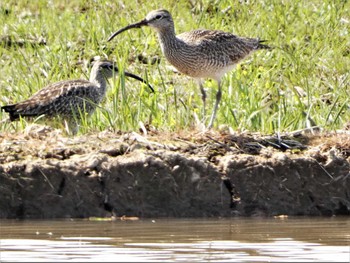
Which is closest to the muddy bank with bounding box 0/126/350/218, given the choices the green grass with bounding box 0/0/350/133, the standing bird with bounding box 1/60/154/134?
the green grass with bounding box 0/0/350/133

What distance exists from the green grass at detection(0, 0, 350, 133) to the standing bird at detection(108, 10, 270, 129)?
0.79 feet

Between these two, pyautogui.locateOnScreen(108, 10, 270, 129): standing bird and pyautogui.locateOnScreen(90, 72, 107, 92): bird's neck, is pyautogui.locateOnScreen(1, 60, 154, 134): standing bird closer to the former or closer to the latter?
pyautogui.locateOnScreen(90, 72, 107, 92): bird's neck

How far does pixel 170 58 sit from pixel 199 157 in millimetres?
3208

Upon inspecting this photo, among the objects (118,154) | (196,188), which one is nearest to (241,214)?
(196,188)

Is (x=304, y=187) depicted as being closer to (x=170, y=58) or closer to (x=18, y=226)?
(x=18, y=226)

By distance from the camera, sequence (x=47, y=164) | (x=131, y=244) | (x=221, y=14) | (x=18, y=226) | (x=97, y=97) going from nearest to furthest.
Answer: (x=131, y=244), (x=18, y=226), (x=47, y=164), (x=97, y=97), (x=221, y=14)

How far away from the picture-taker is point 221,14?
50.2 ft

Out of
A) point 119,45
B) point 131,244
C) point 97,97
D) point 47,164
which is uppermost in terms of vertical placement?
point 119,45

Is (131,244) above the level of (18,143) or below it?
below

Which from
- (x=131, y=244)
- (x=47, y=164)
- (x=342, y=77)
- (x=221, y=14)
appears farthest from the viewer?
(x=221, y=14)

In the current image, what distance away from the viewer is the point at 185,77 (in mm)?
14125

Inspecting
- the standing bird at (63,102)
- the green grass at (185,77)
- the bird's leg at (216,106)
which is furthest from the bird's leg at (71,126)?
the bird's leg at (216,106)

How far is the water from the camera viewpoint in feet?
25.1

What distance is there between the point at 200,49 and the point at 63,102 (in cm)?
168
